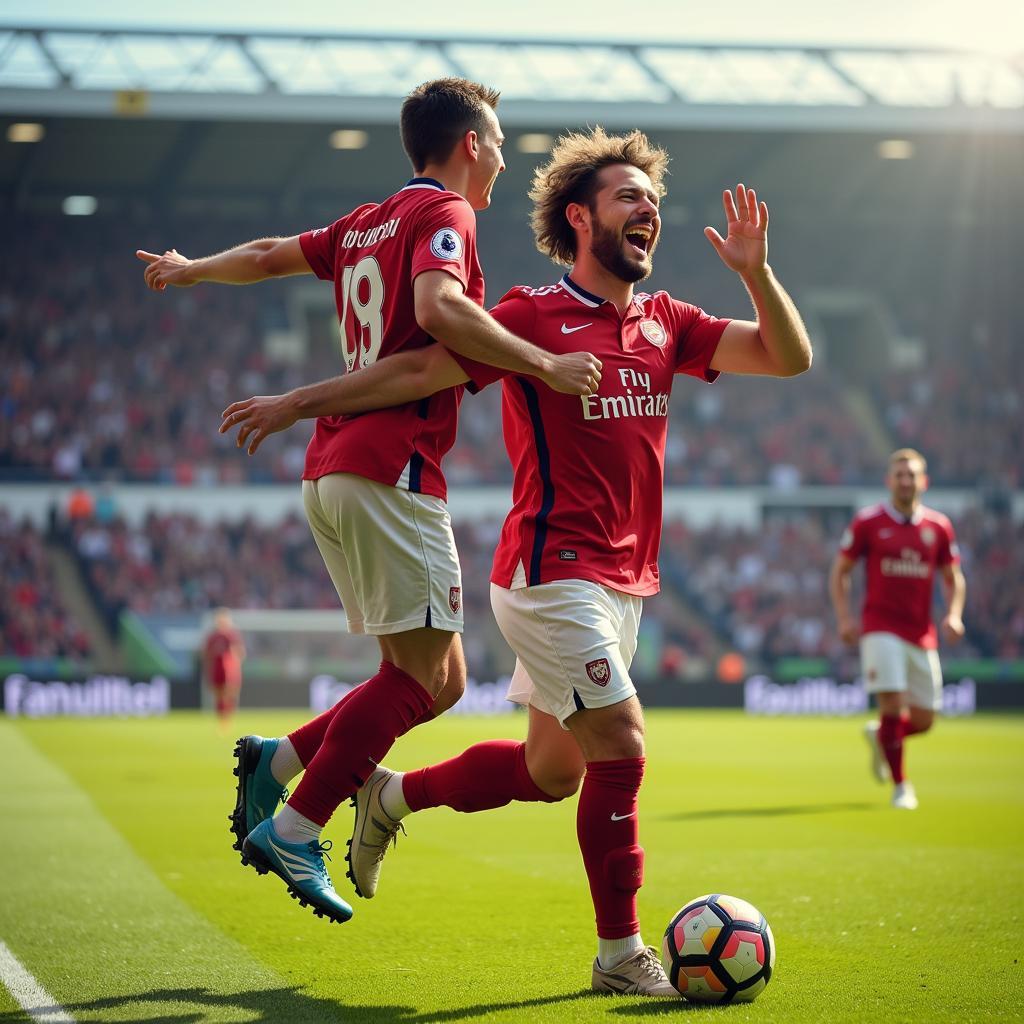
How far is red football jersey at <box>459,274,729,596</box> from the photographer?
4.79 meters

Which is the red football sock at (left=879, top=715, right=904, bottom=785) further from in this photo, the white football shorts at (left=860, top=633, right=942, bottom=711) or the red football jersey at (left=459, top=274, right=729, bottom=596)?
the red football jersey at (left=459, top=274, right=729, bottom=596)

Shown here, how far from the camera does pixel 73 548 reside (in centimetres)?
3016

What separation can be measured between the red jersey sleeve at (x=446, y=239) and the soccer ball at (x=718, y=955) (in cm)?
207

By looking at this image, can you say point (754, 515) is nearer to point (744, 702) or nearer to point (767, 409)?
point (767, 409)

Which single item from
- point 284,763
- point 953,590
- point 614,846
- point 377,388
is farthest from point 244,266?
point 953,590

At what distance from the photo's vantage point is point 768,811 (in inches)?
417

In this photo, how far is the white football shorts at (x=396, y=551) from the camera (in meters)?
4.71

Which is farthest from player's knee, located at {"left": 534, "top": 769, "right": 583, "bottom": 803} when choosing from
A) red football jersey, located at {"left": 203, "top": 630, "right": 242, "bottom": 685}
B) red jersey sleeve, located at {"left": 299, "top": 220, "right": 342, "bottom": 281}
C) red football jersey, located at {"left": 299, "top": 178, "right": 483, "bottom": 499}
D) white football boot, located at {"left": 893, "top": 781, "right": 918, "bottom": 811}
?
red football jersey, located at {"left": 203, "top": 630, "right": 242, "bottom": 685}

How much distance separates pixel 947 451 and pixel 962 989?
31.9 metres

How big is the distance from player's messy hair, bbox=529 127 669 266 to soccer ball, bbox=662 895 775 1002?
227 centimetres

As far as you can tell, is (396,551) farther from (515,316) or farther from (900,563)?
(900,563)

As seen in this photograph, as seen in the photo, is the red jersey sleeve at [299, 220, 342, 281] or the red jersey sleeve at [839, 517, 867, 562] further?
the red jersey sleeve at [839, 517, 867, 562]

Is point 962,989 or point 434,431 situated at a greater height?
point 434,431

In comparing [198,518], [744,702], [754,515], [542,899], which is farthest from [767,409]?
[542,899]
